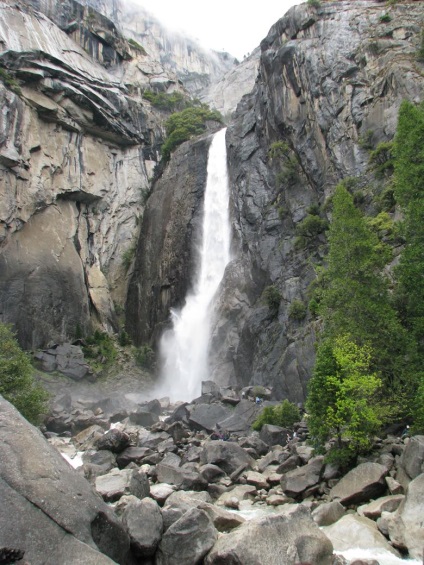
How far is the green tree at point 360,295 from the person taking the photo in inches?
632

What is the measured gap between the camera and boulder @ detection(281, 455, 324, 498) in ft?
42.0

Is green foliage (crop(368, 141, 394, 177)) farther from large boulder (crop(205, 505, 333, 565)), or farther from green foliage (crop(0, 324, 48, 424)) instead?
large boulder (crop(205, 505, 333, 565))

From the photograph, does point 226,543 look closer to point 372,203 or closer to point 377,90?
point 372,203

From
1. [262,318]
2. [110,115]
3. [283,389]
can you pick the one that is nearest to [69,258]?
[110,115]

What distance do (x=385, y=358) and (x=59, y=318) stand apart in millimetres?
32956

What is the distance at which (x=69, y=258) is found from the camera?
145 ft

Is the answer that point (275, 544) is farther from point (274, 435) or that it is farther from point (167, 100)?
point (167, 100)

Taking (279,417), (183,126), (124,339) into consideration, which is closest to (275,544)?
(279,417)

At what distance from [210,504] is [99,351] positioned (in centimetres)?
3340

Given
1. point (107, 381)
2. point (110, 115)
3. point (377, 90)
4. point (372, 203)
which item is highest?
point (110, 115)

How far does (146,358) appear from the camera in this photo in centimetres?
4275

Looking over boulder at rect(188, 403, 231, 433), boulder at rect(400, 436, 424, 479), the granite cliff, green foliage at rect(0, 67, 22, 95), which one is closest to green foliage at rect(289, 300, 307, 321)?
the granite cliff

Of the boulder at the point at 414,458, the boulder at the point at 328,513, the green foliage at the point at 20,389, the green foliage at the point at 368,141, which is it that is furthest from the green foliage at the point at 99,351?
the boulder at the point at 414,458

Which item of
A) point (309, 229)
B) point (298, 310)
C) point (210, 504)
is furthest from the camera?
point (309, 229)
